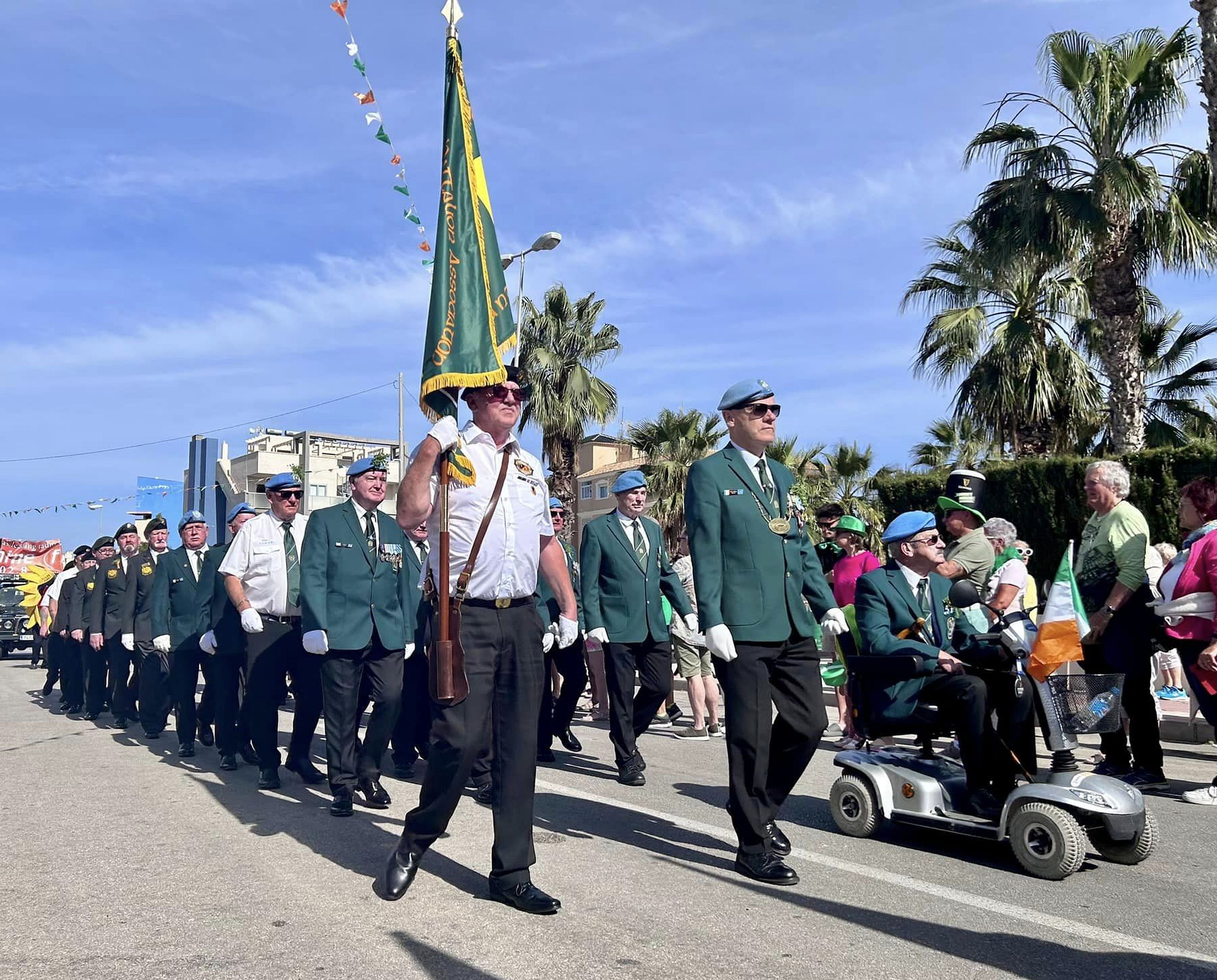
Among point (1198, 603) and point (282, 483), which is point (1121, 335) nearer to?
Result: point (1198, 603)

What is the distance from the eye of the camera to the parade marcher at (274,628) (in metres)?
7.62

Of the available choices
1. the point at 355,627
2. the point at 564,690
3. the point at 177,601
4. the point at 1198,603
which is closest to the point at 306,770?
the point at 355,627

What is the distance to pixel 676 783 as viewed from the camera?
7.38 metres

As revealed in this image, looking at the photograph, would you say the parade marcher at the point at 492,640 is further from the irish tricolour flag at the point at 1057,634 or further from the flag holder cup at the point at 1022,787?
the irish tricolour flag at the point at 1057,634

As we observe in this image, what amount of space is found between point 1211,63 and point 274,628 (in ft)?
34.8

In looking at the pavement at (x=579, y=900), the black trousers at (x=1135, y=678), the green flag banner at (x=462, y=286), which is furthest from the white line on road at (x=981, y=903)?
the black trousers at (x=1135, y=678)

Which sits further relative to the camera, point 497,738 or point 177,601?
point 177,601

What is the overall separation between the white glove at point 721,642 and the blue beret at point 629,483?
11.0ft

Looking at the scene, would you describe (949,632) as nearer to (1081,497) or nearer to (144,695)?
(144,695)

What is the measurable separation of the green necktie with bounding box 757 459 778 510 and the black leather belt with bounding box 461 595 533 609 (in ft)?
4.38

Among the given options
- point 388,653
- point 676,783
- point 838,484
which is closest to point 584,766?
point 676,783

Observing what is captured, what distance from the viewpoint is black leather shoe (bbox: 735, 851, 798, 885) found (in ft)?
15.5

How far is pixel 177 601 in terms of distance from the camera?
32.5 ft

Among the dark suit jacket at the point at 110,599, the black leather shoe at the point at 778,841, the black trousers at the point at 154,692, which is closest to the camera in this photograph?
the black leather shoe at the point at 778,841
